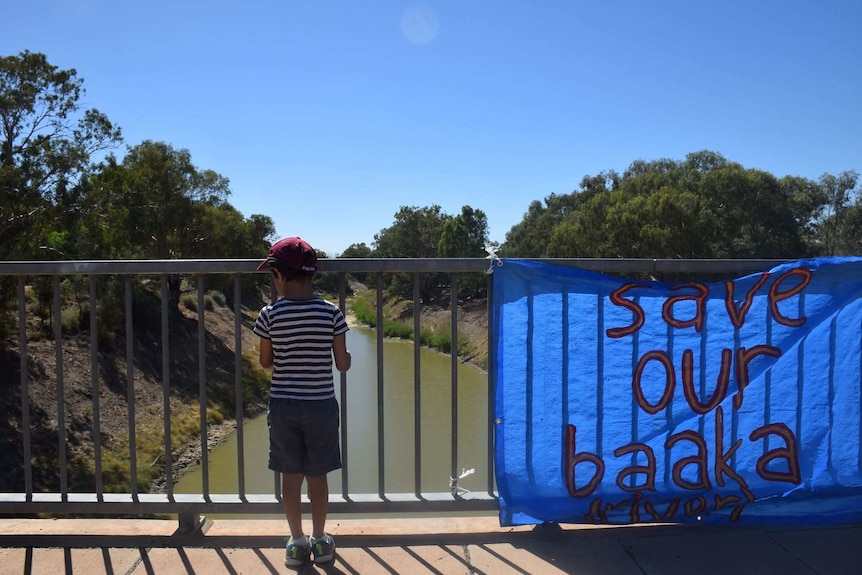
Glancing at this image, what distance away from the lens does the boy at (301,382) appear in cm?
261

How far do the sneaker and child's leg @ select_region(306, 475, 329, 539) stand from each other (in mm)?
69

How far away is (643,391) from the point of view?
295 cm

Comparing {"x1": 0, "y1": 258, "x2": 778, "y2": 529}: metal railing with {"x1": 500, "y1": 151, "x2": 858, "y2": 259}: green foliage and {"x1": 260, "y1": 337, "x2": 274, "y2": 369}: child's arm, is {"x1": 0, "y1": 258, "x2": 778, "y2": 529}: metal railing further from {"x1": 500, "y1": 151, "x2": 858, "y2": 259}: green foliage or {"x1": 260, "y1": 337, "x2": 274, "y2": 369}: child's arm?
{"x1": 500, "y1": 151, "x2": 858, "y2": 259}: green foliage

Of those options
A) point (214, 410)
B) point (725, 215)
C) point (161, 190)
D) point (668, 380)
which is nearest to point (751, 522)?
point (668, 380)

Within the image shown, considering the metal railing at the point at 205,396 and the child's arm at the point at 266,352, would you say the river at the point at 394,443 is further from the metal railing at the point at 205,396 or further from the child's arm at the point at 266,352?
the child's arm at the point at 266,352

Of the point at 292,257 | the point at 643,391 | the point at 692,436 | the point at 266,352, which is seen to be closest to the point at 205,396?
the point at 266,352

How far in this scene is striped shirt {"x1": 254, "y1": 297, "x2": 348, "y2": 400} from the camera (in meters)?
2.61

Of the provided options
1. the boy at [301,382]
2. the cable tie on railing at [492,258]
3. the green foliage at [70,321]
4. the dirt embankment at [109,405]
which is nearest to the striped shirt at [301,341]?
the boy at [301,382]

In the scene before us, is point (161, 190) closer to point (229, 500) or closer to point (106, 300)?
point (106, 300)

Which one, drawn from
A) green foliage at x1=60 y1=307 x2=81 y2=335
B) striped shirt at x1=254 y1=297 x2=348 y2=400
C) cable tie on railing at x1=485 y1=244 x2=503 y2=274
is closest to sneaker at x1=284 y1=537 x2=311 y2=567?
striped shirt at x1=254 y1=297 x2=348 y2=400

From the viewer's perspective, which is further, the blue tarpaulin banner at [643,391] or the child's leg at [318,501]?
the blue tarpaulin banner at [643,391]

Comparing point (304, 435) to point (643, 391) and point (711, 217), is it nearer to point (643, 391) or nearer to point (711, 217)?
point (643, 391)

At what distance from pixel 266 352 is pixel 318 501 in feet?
2.24

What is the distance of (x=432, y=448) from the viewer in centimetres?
1978
